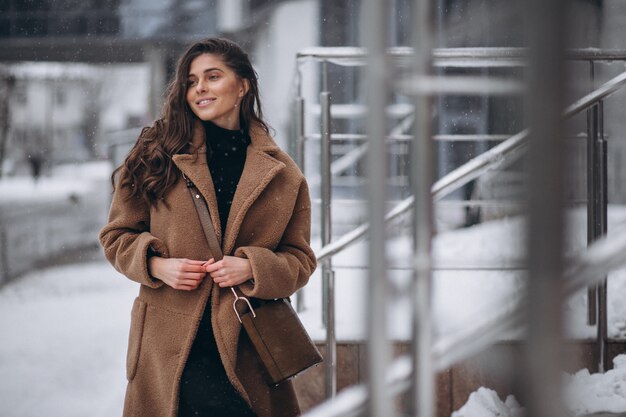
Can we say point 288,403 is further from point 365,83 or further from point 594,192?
point 594,192

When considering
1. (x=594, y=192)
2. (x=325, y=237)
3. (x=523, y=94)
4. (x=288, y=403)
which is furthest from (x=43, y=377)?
(x=523, y=94)

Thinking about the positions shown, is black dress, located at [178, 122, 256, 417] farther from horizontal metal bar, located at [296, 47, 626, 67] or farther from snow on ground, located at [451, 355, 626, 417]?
horizontal metal bar, located at [296, 47, 626, 67]

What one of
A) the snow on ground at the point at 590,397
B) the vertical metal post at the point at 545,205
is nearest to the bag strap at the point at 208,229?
the snow on ground at the point at 590,397

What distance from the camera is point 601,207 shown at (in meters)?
3.29

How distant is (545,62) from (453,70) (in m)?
8.08

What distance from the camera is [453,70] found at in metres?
8.54

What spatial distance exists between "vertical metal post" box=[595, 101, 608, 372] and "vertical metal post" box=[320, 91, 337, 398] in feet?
3.36

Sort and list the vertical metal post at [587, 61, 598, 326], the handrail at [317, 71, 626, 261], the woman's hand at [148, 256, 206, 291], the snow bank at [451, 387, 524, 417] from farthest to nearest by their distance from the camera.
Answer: the vertical metal post at [587, 61, 598, 326]
the snow bank at [451, 387, 524, 417]
the handrail at [317, 71, 626, 261]
the woman's hand at [148, 256, 206, 291]

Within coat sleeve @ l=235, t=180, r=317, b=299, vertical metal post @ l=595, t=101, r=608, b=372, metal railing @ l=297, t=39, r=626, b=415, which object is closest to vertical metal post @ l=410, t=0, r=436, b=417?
coat sleeve @ l=235, t=180, r=317, b=299

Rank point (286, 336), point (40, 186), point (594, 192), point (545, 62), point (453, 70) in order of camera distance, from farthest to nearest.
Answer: point (40, 186), point (453, 70), point (594, 192), point (286, 336), point (545, 62)

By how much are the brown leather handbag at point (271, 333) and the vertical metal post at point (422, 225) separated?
1112 mm

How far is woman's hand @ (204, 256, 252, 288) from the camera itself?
204 cm

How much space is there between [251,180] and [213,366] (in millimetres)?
469

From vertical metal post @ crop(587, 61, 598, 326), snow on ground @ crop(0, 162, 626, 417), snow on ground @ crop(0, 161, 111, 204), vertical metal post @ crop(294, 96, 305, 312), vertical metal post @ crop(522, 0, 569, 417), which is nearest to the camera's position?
vertical metal post @ crop(522, 0, 569, 417)
